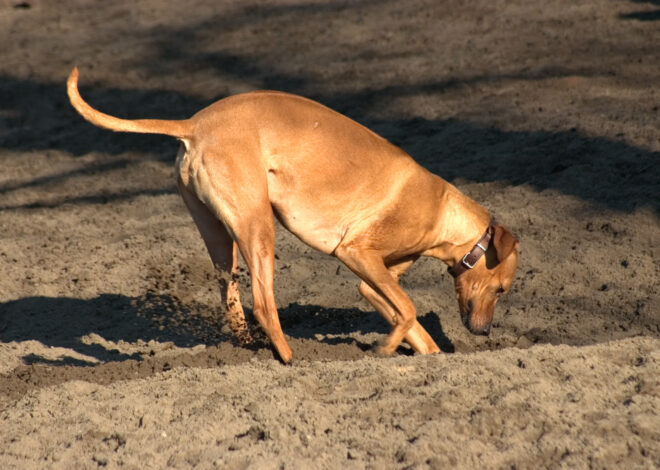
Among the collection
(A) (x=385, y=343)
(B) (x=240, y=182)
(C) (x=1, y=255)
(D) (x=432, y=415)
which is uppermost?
(B) (x=240, y=182)

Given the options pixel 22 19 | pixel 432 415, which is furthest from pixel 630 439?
pixel 22 19

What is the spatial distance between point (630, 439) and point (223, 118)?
2965 millimetres

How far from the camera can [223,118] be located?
512 centimetres

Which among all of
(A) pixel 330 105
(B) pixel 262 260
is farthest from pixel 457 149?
(B) pixel 262 260

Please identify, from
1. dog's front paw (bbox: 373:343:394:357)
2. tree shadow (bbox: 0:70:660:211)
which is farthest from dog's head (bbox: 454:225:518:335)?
tree shadow (bbox: 0:70:660:211)

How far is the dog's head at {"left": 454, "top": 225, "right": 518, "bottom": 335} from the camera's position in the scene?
18.9 ft

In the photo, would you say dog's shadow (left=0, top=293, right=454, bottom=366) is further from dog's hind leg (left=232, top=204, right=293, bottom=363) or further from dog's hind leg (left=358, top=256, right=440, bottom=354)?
dog's hind leg (left=232, top=204, right=293, bottom=363)

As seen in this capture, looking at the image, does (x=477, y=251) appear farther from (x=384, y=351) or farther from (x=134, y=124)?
(x=134, y=124)

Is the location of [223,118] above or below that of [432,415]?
above

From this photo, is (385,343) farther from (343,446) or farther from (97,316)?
(97,316)

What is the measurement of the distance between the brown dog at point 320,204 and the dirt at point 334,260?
18.0 inches

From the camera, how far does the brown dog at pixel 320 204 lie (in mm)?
5039

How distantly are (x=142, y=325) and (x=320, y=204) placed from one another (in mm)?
2004

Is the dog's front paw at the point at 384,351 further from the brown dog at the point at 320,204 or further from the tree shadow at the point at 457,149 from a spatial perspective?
the tree shadow at the point at 457,149
